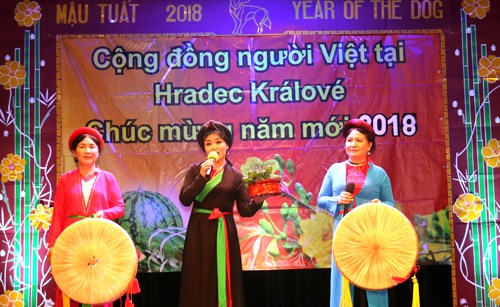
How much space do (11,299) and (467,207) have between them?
157 inches

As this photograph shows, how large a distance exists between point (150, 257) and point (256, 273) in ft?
3.00

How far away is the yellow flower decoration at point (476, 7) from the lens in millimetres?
6293

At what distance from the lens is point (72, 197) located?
5242 mm

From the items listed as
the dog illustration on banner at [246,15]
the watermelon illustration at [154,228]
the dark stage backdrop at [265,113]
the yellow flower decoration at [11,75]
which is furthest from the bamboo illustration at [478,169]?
the yellow flower decoration at [11,75]

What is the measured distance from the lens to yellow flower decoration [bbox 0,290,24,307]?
5.95 m

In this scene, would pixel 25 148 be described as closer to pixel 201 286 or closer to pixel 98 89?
pixel 98 89

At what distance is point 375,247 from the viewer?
4.88 metres

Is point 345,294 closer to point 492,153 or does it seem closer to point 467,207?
point 467,207

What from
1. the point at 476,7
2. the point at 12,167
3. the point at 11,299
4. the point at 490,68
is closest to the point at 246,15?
the point at 476,7

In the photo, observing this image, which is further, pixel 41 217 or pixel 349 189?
pixel 41 217

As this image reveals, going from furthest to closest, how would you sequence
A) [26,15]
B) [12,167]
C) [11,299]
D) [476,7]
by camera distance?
[476,7] < [26,15] < [12,167] < [11,299]

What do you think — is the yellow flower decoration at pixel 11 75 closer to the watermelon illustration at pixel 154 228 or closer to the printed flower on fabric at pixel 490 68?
the watermelon illustration at pixel 154 228

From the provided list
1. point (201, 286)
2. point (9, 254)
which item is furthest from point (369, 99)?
point (9, 254)

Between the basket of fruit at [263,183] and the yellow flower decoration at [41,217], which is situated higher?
the basket of fruit at [263,183]
